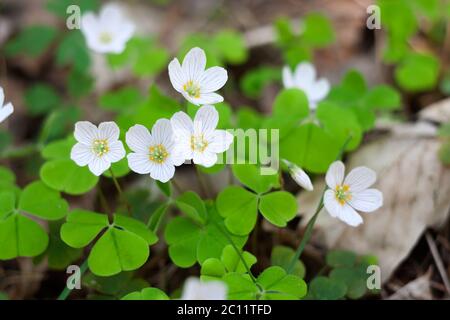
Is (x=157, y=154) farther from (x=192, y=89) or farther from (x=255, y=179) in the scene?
(x=255, y=179)

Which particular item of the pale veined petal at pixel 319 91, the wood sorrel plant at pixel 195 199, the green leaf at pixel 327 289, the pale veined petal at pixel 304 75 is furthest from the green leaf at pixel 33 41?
the green leaf at pixel 327 289

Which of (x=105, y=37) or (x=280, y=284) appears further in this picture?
(x=105, y=37)

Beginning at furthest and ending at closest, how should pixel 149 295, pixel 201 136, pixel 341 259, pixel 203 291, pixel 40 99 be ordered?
pixel 40 99 → pixel 341 259 → pixel 201 136 → pixel 149 295 → pixel 203 291

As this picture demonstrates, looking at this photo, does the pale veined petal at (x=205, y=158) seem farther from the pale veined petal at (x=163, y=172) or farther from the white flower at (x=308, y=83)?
the white flower at (x=308, y=83)

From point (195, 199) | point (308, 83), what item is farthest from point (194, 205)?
point (308, 83)

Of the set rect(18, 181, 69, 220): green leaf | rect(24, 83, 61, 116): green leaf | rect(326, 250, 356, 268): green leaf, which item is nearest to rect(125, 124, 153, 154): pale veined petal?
rect(18, 181, 69, 220): green leaf

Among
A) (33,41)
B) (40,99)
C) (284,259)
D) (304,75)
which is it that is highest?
(33,41)
